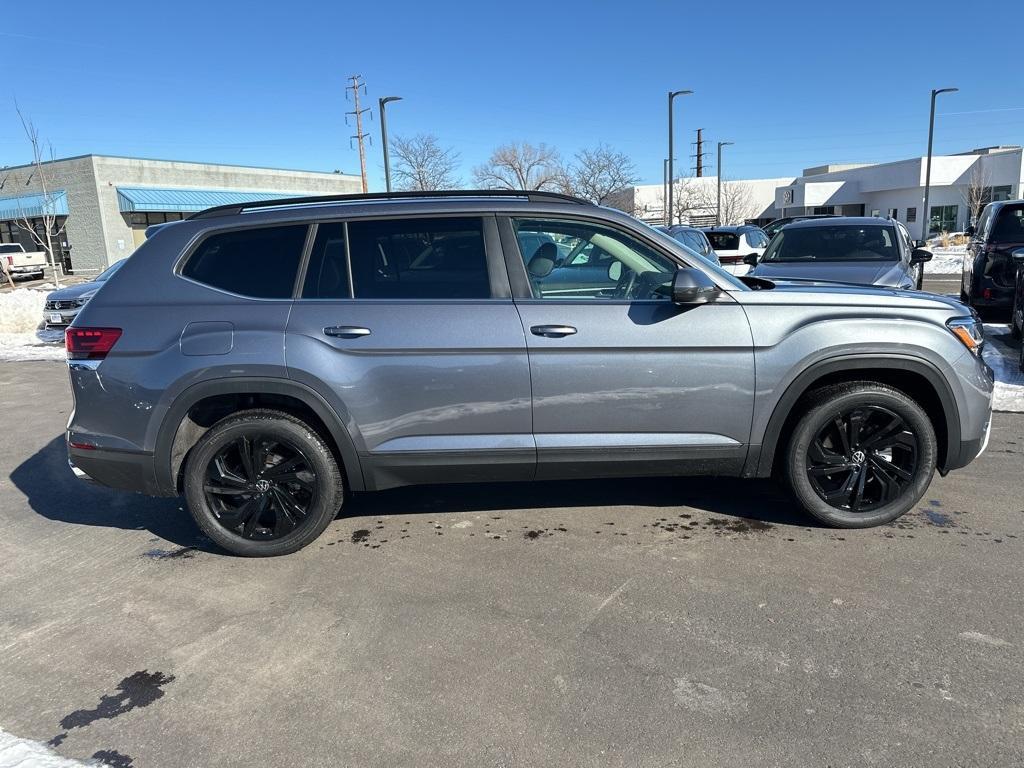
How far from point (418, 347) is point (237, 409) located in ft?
3.77

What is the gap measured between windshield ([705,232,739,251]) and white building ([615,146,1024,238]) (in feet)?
112

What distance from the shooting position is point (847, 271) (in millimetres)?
8117

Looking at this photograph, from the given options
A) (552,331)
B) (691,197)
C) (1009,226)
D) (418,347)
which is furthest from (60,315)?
(691,197)

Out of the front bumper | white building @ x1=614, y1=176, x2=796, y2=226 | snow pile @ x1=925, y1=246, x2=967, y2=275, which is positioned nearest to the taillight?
the front bumper

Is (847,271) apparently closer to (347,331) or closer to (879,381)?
(879,381)

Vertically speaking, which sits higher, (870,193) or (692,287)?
(870,193)

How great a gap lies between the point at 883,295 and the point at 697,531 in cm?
169

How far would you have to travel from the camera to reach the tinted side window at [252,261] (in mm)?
3887

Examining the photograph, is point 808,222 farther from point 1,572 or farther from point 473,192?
point 1,572

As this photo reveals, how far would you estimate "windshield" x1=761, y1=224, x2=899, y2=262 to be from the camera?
9.00 meters

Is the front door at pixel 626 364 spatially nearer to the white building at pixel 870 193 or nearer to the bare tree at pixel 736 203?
the white building at pixel 870 193

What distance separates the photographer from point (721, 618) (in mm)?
3254

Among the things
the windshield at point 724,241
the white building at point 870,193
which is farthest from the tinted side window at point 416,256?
the white building at point 870,193

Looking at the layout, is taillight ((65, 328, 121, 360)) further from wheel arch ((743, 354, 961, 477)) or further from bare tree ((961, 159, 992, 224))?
bare tree ((961, 159, 992, 224))
